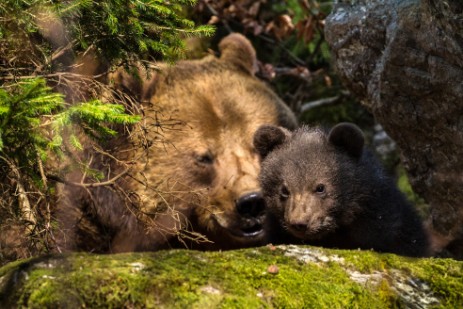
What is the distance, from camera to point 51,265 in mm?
3541

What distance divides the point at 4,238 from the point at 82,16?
1.78 meters

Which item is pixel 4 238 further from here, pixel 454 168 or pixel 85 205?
pixel 454 168

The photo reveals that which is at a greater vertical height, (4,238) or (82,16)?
(82,16)

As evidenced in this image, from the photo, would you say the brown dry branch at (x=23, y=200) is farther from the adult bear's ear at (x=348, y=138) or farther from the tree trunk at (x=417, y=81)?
the tree trunk at (x=417, y=81)

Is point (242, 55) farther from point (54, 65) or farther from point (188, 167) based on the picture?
point (54, 65)

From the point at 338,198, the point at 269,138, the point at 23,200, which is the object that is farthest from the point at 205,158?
the point at 23,200

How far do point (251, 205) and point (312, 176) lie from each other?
3.70ft

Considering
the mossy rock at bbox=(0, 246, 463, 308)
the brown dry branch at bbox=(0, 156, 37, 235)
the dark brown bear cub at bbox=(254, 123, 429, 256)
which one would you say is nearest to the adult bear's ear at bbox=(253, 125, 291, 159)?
the dark brown bear cub at bbox=(254, 123, 429, 256)

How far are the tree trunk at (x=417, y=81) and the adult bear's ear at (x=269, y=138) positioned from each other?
0.98 metres

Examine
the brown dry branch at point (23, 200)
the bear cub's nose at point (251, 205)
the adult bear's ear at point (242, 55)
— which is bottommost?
the bear cub's nose at point (251, 205)

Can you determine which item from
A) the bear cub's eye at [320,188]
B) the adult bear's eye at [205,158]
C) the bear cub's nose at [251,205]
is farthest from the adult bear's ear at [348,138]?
the adult bear's eye at [205,158]

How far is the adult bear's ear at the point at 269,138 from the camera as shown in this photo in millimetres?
5559

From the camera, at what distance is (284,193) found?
519cm

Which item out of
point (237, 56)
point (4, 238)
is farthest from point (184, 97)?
point (4, 238)
